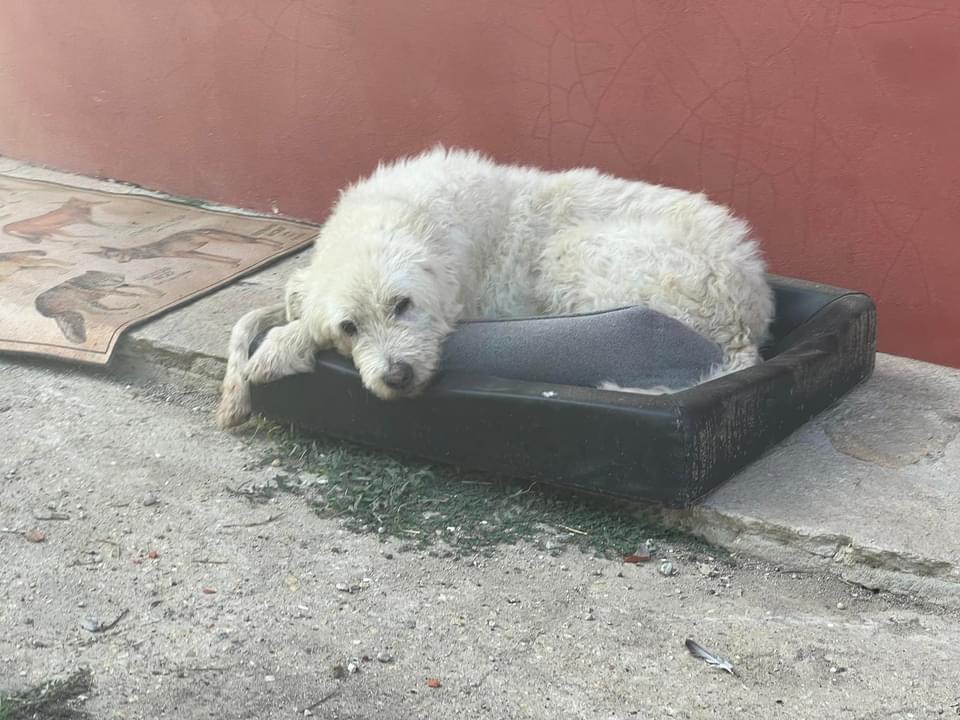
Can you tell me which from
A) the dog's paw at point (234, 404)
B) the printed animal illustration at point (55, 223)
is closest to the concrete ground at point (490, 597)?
the dog's paw at point (234, 404)

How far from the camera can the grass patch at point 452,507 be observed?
3904mm

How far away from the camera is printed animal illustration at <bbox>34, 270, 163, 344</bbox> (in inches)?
213

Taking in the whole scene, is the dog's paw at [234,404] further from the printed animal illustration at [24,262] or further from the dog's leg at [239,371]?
the printed animal illustration at [24,262]

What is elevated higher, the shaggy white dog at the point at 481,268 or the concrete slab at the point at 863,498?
the shaggy white dog at the point at 481,268

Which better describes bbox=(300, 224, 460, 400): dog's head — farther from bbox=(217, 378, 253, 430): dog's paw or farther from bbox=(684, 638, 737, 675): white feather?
bbox=(684, 638, 737, 675): white feather

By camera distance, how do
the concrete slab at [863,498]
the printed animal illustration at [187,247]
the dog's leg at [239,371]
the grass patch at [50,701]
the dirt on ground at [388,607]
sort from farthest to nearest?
the printed animal illustration at [187,247], the dog's leg at [239,371], the concrete slab at [863,498], the dirt on ground at [388,607], the grass patch at [50,701]

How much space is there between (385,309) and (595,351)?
2.45 ft

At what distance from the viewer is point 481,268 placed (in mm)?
4684

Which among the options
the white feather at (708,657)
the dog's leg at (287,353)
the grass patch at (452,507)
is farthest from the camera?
the dog's leg at (287,353)

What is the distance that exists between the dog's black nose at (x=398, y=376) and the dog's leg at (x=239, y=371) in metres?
0.77

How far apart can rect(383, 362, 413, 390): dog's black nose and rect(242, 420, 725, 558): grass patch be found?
41 cm

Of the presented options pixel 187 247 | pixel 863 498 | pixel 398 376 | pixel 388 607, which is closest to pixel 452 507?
pixel 398 376

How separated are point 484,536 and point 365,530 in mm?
407

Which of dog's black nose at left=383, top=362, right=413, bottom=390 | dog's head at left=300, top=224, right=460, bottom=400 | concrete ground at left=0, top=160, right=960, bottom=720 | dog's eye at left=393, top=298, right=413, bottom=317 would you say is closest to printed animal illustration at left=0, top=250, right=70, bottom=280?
concrete ground at left=0, top=160, right=960, bottom=720
